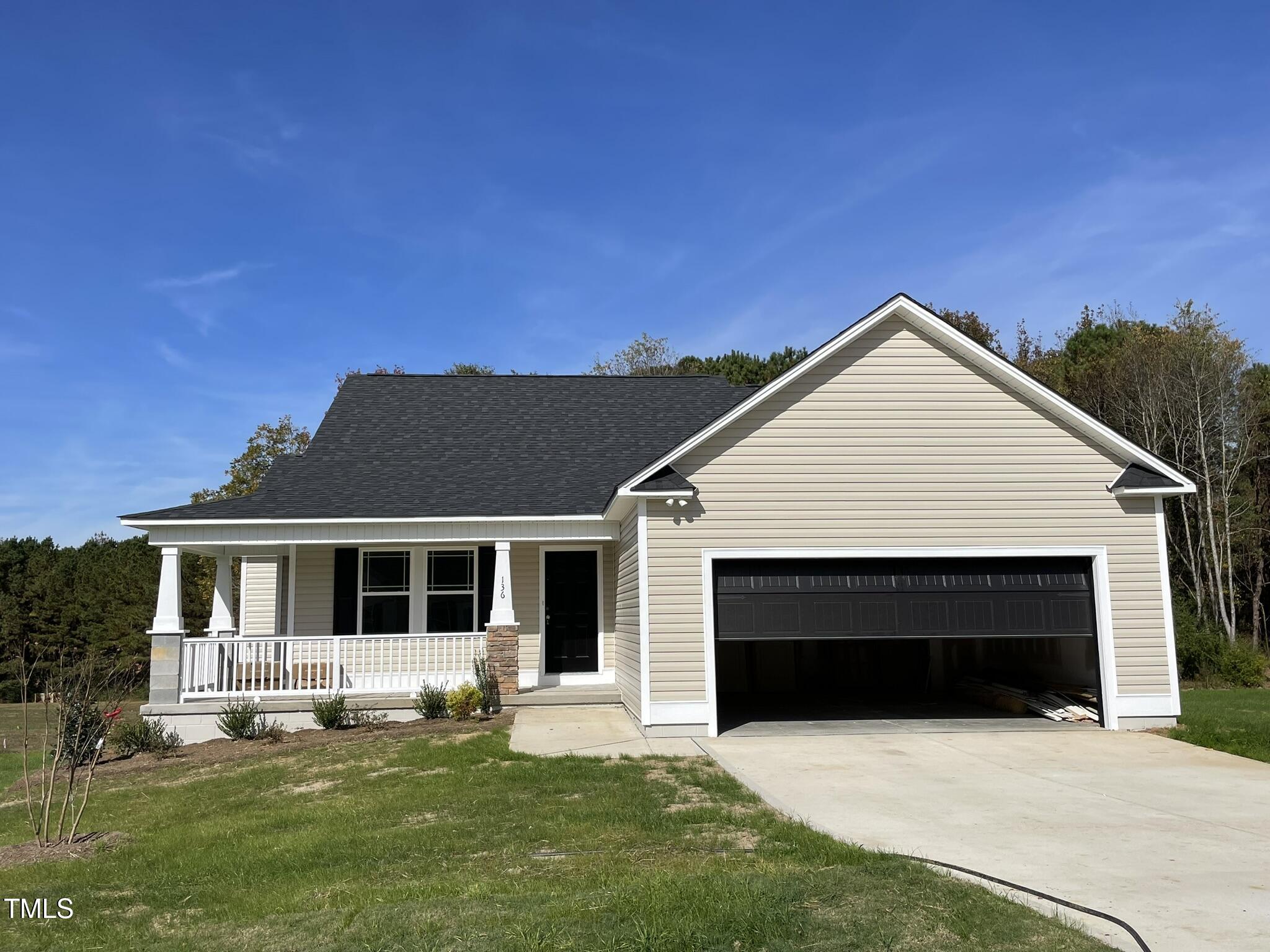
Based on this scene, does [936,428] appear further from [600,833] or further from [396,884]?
[396,884]

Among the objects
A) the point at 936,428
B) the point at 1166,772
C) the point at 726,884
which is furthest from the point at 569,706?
the point at 726,884

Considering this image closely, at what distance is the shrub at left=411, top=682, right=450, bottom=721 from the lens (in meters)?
13.5

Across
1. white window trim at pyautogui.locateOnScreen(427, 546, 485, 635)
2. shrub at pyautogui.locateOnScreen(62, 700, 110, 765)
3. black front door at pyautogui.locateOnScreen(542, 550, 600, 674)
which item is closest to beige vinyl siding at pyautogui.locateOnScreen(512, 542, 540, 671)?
black front door at pyautogui.locateOnScreen(542, 550, 600, 674)

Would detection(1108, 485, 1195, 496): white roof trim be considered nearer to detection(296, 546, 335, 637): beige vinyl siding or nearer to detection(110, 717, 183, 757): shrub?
detection(296, 546, 335, 637): beige vinyl siding

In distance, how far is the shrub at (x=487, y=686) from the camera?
1373 cm

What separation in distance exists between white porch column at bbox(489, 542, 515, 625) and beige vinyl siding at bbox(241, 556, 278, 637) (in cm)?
495

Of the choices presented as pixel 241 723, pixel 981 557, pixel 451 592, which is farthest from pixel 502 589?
pixel 981 557

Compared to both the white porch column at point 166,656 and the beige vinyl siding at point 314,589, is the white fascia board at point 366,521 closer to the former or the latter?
the white porch column at point 166,656

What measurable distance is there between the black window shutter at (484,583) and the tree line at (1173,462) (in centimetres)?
691

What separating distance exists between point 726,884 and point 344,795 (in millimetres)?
4999

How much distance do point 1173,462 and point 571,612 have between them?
2000 cm

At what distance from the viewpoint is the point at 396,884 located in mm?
5816

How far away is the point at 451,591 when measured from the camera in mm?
16234

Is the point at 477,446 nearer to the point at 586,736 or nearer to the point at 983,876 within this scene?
the point at 586,736
